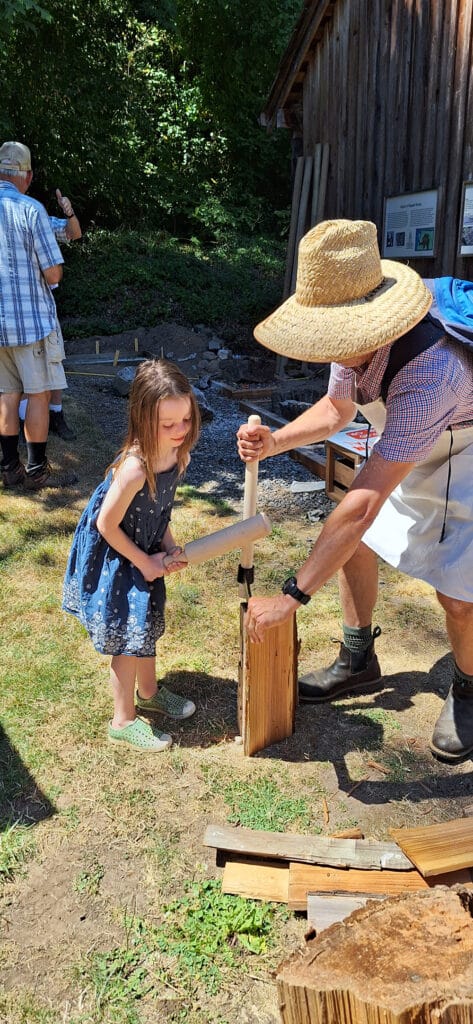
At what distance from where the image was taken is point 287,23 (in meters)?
19.0

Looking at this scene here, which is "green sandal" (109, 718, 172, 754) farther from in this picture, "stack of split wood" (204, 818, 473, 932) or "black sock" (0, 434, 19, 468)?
"black sock" (0, 434, 19, 468)

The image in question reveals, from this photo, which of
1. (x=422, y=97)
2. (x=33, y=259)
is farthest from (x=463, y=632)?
(x=422, y=97)

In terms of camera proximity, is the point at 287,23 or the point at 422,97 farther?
the point at 287,23

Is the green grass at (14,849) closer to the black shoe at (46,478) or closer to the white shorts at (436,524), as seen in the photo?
the white shorts at (436,524)

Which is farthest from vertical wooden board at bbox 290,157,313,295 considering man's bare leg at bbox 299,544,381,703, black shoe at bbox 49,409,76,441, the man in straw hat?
the man in straw hat

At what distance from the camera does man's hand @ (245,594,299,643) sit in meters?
2.33

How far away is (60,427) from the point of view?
280 inches

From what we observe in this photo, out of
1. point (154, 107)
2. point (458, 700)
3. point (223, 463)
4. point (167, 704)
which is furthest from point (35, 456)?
point (154, 107)

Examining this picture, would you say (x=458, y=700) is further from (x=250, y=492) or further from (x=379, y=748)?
(x=250, y=492)

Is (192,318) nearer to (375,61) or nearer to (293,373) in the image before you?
(293,373)

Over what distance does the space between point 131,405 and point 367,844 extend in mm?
1687

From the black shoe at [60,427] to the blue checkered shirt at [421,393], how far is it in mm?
4908

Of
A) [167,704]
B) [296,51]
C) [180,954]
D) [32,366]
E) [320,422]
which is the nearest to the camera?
[180,954]

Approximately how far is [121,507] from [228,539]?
39 cm
